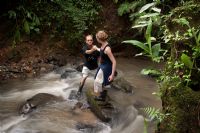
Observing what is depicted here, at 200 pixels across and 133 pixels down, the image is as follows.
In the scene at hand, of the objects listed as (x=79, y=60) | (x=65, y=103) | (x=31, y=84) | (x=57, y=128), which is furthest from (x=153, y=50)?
(x=79, y=60)

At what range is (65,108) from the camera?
7.77 meters

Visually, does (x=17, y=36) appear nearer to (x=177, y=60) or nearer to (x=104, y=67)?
(x=104, y=67)

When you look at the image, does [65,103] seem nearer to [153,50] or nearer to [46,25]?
[153,50]

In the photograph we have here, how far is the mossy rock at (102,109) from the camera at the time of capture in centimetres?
700

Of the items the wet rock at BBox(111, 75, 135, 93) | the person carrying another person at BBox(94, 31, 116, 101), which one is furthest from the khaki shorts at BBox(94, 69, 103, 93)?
the wet rock at BBox(111, 75, 135, 93)

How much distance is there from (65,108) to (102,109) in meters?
1.01

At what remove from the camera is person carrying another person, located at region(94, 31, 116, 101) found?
22.8 feet

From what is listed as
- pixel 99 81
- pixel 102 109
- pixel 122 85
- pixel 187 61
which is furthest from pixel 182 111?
pixel 122 85

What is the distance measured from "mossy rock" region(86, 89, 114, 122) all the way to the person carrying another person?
0.13 metres

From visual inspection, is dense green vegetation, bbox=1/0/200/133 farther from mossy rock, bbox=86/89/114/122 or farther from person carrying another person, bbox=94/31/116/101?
mossy rock, bbox=86/89/114/122

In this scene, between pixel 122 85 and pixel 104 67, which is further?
pixel 122 85

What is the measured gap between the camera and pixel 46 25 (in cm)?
1222

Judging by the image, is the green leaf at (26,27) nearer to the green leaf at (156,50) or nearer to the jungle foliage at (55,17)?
the jungle foliage at (55,17)

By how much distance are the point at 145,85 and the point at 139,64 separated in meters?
1.91
